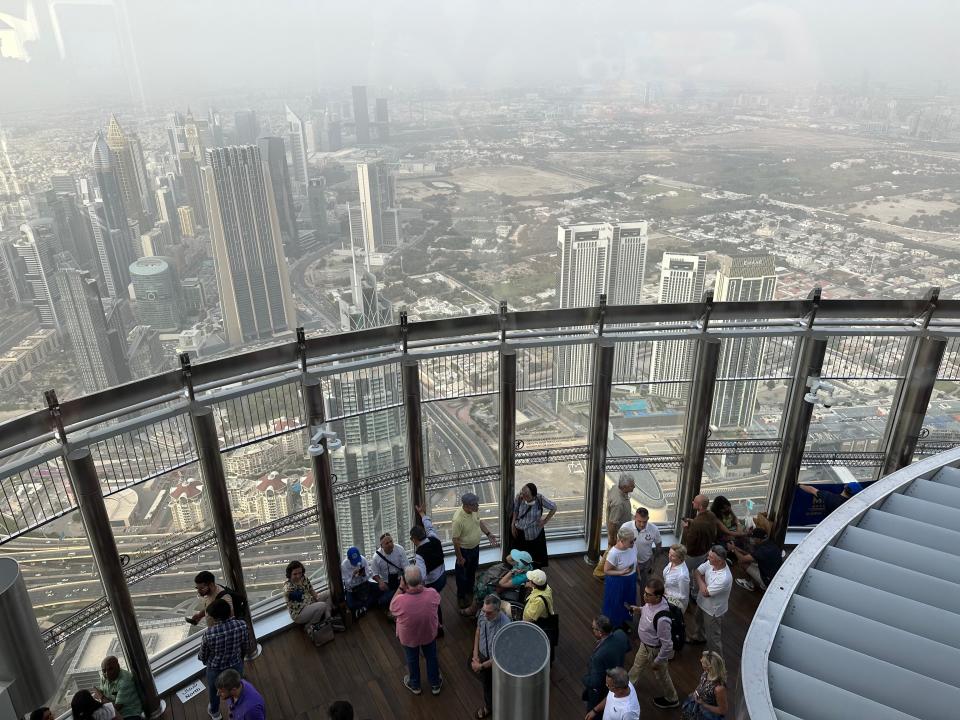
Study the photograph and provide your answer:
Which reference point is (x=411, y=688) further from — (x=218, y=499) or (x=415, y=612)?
(x=218, y=499)

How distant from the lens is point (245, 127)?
42.1ft

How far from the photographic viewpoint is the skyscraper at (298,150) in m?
11.9

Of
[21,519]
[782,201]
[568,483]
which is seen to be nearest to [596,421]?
[568,483]

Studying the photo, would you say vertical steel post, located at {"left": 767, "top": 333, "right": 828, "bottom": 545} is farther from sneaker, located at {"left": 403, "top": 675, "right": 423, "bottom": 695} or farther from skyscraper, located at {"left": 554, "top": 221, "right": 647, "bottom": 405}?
sneaker, located at {"left": 403, "top": 675, "right": 423, "bottom": 695}

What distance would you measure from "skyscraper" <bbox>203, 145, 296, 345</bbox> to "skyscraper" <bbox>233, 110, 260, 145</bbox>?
0.89 m

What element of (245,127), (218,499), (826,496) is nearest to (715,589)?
(826,496)

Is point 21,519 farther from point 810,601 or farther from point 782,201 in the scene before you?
point 782,201

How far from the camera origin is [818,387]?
7.46 meters

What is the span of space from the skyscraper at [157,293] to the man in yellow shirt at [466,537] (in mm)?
4478

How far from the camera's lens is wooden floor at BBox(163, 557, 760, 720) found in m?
6.18

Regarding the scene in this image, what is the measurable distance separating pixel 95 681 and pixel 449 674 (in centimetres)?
363

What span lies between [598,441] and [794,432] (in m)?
2.68

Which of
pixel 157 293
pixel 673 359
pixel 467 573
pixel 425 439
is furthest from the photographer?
pixel 157 293

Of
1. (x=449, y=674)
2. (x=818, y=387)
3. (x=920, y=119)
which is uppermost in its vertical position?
(x=920, y=119)
